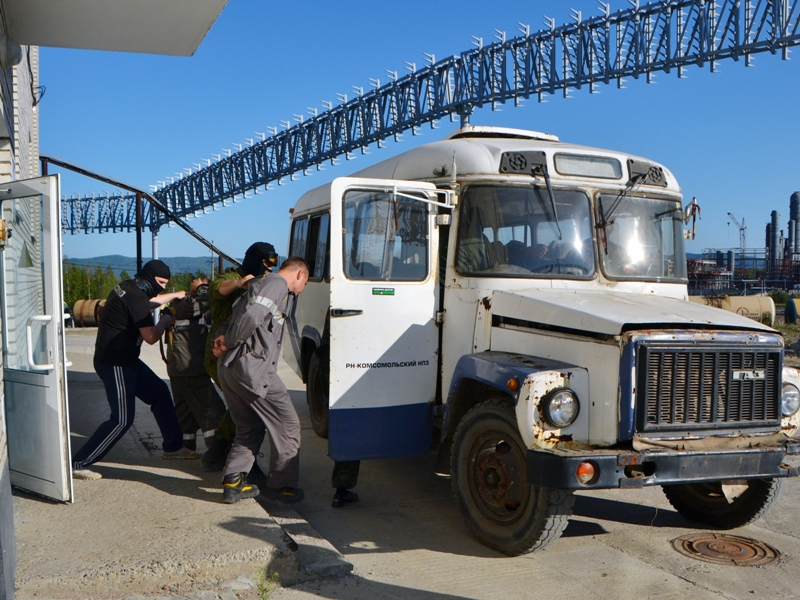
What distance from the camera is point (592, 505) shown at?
6.01 metres

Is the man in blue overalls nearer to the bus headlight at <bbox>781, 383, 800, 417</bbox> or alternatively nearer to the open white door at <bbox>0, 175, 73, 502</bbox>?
the open white door at <bbox>0, 175, 73, 502</bbox>

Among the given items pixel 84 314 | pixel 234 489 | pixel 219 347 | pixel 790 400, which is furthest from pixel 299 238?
pixel 84 314

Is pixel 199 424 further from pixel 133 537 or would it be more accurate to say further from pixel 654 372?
pixel 654 372

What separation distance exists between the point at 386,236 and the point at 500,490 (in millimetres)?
A: 2051

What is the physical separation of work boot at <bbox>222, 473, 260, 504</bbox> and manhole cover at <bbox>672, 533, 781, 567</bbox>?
117 inches

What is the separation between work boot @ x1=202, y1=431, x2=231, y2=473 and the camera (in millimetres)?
6344

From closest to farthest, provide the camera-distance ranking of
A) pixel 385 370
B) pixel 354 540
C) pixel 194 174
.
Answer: pixel 354 540 → pixel 385 370 → pixel 194 174

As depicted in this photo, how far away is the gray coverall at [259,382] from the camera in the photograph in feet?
17.2

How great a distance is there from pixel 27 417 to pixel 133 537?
51.1 inches

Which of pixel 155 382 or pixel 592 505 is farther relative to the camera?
pixel 155 382

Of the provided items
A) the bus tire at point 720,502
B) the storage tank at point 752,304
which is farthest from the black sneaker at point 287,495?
the storage tank at point 752,304

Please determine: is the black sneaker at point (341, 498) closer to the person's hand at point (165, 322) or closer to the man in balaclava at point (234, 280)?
the man in balaclava at point (234, 280)

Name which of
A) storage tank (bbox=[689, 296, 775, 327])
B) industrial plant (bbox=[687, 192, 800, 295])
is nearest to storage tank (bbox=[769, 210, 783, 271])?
industrial plant (bbox=[687, 192, 800, 295])

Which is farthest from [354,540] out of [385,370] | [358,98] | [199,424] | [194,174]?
[194,174]
